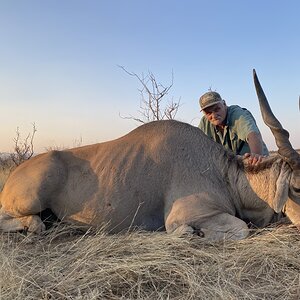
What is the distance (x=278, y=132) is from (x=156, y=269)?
6.15ft

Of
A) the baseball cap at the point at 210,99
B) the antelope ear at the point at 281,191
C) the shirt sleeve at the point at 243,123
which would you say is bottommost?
the antelope ear at the point at 281,191

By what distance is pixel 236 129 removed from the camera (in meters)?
5.71

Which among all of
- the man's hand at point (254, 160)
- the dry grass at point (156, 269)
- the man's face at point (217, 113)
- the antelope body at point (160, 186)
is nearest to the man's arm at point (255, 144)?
the man's hand at point (254, 160)

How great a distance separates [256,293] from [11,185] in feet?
9.81

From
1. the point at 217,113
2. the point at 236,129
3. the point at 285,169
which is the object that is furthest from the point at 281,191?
the point at 217,113

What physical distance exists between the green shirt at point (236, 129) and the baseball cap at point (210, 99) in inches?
10.6

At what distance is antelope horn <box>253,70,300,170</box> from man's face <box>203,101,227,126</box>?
151 centimetres

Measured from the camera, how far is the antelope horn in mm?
4082

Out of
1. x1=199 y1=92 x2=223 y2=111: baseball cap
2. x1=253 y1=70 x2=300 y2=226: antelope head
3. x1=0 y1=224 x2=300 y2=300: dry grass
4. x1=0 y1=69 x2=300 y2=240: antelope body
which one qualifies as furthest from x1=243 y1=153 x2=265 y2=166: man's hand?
x1=199 y1=92 x2=223 y2=111: baseball cap

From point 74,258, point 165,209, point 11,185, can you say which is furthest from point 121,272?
point 11,185

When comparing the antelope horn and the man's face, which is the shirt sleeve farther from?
the antelope horn

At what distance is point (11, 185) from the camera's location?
15.8 ft

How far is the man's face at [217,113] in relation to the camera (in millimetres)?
5766

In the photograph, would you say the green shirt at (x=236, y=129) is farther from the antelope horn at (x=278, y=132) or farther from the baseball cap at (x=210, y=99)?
the antelope horn at (x=278, y=132)
